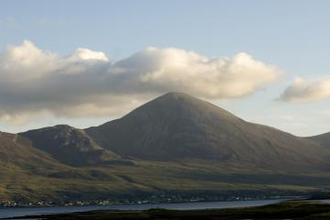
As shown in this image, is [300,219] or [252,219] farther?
[252,219]

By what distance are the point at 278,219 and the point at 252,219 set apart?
943 cm

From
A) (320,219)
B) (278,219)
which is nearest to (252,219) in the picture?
(278,219)

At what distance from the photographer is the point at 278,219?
190 m

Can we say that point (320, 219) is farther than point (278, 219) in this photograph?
No

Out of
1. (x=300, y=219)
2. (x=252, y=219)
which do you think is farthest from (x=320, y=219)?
(x=252, y=219)

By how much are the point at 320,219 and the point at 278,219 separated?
17.9 m

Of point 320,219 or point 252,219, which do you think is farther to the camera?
point 252,219

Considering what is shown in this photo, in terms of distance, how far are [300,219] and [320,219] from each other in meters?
8.11

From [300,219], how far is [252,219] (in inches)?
750

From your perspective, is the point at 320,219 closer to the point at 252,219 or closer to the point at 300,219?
the point at 300,219

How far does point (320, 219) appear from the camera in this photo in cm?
17412

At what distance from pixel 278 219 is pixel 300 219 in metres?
9.79

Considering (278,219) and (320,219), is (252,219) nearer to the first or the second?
(278,219)
